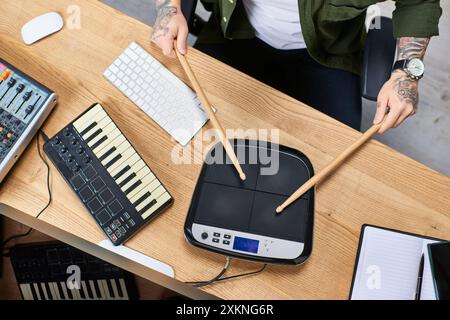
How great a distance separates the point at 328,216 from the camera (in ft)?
3.25

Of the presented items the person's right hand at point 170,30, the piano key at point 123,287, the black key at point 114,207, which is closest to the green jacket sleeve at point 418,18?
the person's right hand at point 170,30

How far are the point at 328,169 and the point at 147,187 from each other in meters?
0.40

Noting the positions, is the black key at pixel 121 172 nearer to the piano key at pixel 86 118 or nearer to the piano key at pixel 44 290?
the piano key at pixel 86 118

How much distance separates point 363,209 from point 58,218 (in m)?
0.67

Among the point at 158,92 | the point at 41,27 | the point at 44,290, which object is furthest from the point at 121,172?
the point at 44,290

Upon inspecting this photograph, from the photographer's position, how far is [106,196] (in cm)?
97

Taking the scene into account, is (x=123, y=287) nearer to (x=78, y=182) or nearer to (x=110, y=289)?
(x=110, y=289)

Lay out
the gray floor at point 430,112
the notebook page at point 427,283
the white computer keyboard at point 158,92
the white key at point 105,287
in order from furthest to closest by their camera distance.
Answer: the gray floor at point 430,112 → the white key at point 105,287 → the white computer keyboard at point 158,92 → the notebook page at point 427,283

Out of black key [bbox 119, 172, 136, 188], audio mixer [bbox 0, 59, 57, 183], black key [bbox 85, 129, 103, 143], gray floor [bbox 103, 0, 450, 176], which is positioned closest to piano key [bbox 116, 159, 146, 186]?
black key [bbox 119, 172, 136, 188]

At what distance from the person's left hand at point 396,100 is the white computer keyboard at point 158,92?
413mm

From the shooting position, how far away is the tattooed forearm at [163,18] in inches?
42.1

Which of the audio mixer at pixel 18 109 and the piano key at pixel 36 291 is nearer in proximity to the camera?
the audio mixer at pixel 18 109

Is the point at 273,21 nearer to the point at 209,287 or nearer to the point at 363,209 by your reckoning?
the point at 363,209

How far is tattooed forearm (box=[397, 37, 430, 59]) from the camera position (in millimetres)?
1066
